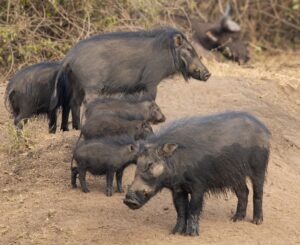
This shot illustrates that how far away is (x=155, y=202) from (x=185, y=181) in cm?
93

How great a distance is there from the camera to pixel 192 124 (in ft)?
22.8

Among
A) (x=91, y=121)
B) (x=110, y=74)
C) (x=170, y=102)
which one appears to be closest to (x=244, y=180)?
(x=91, y=121)

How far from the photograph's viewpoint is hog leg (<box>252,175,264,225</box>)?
23.4 feet

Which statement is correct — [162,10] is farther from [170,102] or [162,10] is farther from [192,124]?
[192,124]

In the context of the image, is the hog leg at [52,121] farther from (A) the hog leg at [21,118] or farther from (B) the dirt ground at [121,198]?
(A) the hog leg at [21,118]

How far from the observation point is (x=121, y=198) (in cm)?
753

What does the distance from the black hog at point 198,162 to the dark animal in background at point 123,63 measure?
1.80m

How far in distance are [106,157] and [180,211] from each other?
1092 millimetres

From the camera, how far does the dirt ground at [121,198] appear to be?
6.77m

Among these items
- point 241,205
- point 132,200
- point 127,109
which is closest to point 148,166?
point 132,200

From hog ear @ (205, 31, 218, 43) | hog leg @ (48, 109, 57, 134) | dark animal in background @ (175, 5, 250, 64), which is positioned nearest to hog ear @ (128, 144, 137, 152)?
hog leg @ (48, 109, 57, 134)

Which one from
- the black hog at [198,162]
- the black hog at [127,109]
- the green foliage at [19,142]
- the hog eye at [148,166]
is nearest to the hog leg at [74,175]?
the black hog at [127,109]

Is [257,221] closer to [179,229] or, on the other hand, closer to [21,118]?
[179,229]

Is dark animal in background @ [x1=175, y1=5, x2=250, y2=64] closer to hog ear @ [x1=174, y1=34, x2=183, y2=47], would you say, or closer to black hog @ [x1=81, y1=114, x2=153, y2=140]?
hog ear @ [x1=174, y1=34, x2=183, y2=47]
